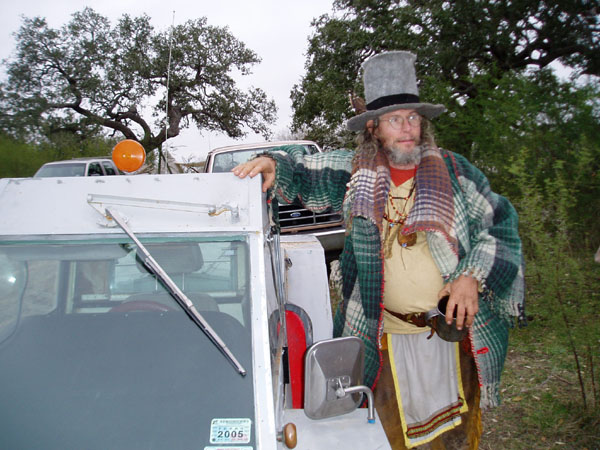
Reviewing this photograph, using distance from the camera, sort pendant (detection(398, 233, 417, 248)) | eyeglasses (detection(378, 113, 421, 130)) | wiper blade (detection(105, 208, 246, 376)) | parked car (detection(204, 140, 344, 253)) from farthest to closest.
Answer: parked car (detection(204, 140, 344, 253)) → eyeglasses (detection(378, 113, 421, 130)) → pendant (detection(398, 233, 417, 248)) → wiper blade (detection(105, 208, 246, 376))

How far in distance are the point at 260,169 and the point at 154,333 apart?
27.6 inches

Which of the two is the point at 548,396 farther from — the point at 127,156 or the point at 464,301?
the point at 127,156

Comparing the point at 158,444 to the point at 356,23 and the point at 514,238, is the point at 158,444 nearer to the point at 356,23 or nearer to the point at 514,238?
the point at 514,238

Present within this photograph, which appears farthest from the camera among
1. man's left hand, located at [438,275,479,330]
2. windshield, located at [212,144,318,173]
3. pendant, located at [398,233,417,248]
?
windshield, located at [212,144,318,173]

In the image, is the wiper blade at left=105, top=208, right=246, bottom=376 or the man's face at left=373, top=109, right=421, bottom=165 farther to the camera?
the man's face at left=373, top=109, right=421, bottom=165

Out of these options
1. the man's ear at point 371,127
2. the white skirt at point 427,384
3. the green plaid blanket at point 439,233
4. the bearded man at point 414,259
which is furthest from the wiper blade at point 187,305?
the man's ear at point 371,127

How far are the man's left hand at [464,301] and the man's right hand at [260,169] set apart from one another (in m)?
0.90

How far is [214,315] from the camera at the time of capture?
1601 mm

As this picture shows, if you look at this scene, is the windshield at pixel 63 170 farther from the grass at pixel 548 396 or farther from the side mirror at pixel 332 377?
the side mirror at pixel 332 377

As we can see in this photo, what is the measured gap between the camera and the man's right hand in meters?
1.78

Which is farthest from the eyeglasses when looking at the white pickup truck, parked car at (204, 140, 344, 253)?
parked car at (204, 140, 344, 253)

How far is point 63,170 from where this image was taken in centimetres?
1184

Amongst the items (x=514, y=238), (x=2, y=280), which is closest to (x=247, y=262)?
(x=2, y=280)

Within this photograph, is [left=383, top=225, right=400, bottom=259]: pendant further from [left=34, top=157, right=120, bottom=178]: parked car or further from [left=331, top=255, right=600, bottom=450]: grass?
[left=34, top=157, right=120, bottom=178]: parked car
